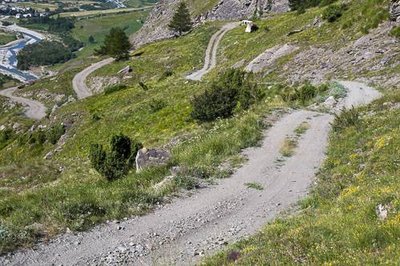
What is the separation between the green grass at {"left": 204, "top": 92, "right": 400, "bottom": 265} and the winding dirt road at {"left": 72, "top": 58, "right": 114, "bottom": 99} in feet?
235

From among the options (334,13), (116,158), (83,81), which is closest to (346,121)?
(116,158)

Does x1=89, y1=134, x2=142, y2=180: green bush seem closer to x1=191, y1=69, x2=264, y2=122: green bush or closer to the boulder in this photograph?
the boulder

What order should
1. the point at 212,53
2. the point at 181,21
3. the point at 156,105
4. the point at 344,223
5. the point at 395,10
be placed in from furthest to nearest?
the point at 181,21, the point at 212,53, the point at 156,105, the point at 395,10, the point at 344,223

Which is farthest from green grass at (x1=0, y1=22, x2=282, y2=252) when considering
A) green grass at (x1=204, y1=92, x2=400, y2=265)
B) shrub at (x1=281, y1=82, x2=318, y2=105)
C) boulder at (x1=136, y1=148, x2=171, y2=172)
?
green grass at (x1=204, y1=92, x2=400, y2=265)

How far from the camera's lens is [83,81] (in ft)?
308

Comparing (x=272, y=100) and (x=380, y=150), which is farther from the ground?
(x=380, y=150)

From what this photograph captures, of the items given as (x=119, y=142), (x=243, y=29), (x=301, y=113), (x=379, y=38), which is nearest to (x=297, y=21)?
(x=243, y=29)

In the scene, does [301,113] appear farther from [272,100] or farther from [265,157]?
[265,157]

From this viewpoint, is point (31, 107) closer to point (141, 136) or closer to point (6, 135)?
point (6, 135)

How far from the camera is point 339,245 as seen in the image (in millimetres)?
8656

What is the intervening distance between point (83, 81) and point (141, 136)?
59911 millimetres

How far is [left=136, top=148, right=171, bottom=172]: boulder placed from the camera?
1931 cm

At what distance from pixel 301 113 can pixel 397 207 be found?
20504mm

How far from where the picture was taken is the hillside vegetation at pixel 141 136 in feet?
45.9
